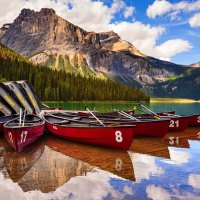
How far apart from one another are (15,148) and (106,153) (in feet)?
17.9

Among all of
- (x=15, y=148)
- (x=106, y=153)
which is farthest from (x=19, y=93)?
(x=106, y=153)

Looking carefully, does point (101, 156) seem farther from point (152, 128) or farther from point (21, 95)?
point (21, 95)

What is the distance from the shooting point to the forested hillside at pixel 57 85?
462ft

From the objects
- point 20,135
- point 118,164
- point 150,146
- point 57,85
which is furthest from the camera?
point 57,85

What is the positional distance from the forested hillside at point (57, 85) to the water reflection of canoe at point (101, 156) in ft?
371

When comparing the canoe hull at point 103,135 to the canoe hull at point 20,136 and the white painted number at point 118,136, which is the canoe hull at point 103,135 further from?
the canoe hull at point 20,136

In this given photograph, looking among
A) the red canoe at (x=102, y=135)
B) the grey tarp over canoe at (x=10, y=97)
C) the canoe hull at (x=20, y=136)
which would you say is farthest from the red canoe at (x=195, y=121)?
the canoe hull at (x=20, y=136)

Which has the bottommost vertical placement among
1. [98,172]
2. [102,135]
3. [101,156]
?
[98,172]

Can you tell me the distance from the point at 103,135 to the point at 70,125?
5.06 metres

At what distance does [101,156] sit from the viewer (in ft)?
56.6

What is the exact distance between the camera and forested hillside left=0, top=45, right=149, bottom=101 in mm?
140750

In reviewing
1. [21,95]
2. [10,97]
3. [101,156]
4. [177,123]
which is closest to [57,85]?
[21,95]

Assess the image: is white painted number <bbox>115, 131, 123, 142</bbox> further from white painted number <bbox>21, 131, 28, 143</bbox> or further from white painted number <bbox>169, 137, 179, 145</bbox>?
white painted number <bbox>169, 137, 179, 145</bbox>

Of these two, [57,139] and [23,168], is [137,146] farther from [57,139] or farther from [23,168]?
[23,168]
